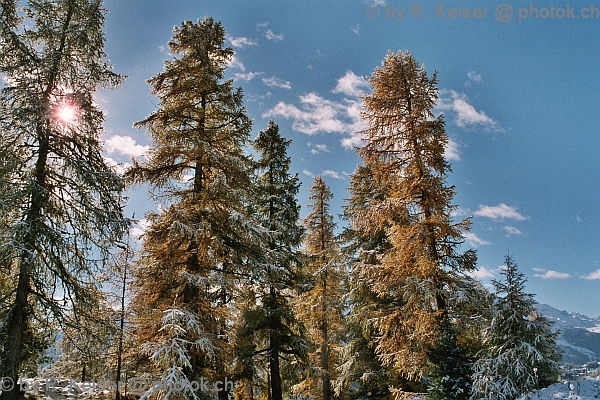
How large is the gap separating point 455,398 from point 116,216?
34.4ft

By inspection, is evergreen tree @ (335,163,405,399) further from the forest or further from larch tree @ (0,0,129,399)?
larch tree @ (0,0,129,399)

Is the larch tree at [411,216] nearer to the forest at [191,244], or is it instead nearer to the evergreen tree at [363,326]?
the forest at [191,244]

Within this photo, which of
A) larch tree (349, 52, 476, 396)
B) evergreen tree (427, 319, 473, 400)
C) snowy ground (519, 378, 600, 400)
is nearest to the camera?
snowy ground (519, 378, 600, 400)

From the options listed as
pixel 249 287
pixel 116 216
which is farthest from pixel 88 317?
pixel 249 287

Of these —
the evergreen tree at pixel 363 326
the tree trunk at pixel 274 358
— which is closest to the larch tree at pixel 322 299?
the evergreen tree at pixel 363 326

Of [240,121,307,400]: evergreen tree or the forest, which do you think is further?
[240,121,307,400]: evergreen tree

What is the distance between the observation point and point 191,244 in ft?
37.1

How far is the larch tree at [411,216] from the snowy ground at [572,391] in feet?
10.1

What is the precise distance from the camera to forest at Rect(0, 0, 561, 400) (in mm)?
8555

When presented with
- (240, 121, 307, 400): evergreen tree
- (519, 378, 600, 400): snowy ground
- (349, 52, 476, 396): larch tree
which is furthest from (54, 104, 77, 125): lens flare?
(519, 378, 600, 400): snowy ground

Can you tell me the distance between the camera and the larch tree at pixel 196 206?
10156mm

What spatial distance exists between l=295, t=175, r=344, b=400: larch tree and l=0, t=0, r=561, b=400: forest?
3280mm

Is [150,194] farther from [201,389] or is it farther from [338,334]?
[338,334]

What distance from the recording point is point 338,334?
2038 cm
